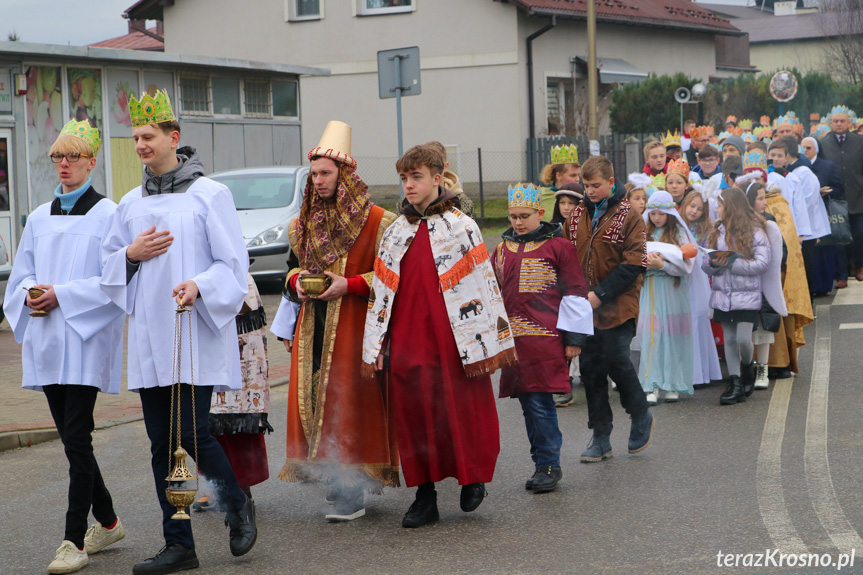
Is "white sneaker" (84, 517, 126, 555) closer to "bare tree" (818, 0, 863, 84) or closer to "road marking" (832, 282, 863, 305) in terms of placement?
"road marking" (832, 282, 863, 305)

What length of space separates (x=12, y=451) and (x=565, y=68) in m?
27.1

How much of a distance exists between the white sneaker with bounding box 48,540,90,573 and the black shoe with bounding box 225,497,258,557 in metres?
0.68

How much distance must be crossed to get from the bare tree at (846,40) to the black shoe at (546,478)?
4740 cm

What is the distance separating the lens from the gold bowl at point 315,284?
238 inches

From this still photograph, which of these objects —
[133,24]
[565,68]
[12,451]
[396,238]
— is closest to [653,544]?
[396,238]

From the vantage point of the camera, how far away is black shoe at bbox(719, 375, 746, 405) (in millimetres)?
8997

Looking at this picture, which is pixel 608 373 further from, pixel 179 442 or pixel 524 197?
pixel 179 442

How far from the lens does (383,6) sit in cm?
3269

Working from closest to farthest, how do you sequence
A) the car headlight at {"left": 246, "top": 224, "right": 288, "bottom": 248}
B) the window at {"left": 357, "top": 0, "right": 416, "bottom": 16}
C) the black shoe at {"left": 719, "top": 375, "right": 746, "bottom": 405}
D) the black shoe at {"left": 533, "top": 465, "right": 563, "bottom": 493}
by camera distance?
the black shoe at {"left": 533, "top": 465, "right": 563, "bottom": 493}, the black shoe at {"left": 719, "top": 375, "right": 746, "bottom": 405}, the car headlight at {"left": 246, "top": 224, "right": 288, "bottom": 248}, the window at {"left": 357, "top": 0, "right": 416, "bottom": 16}

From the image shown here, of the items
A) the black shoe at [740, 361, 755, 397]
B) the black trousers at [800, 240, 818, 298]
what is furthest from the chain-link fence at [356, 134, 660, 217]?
the black shoe at [740, 361, 755, 397]

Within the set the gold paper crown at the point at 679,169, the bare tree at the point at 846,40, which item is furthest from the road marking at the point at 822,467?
the bare tree at the point at 846,40

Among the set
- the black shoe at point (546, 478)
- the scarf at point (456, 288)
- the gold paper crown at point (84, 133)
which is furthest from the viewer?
the black shoe at point (546, 478)

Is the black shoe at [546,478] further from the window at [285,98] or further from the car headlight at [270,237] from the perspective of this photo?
the window at [285,98]

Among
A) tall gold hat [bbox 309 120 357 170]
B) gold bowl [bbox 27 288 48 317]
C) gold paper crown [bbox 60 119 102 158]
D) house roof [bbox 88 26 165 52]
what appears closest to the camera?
gold bowl [bbox 27 288 48 317]
